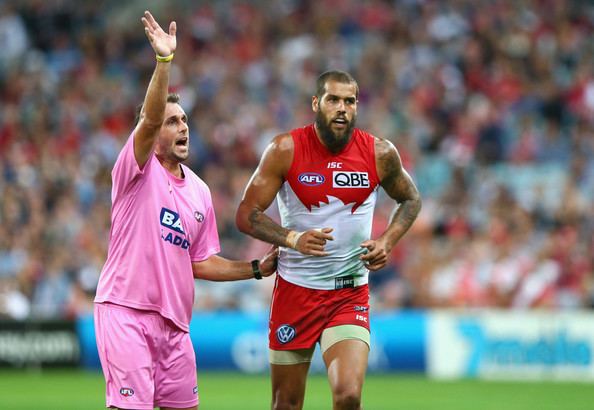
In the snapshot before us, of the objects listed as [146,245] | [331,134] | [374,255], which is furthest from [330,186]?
[146,245]

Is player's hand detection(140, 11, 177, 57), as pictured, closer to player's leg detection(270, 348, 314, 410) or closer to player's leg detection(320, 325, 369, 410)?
player's leg detection(320, 325, 369, 410)

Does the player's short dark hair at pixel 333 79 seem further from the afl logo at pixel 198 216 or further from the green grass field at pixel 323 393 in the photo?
the green grass field at pixel 323 393

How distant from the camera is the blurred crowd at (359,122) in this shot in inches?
709

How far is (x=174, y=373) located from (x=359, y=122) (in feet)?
43.9

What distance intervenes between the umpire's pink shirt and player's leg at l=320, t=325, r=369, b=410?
116 cm

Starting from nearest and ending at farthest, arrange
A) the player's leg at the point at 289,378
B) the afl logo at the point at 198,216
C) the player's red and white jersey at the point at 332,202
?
the afl logo at the point at 198,216, the player's red and white jersey at the point at 332,202, the player's leg at the point at 289,378

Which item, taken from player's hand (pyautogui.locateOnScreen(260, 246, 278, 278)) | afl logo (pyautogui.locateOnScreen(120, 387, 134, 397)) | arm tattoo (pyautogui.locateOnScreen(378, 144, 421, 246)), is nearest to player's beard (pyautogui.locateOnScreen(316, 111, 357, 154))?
arm tattoo (pyautogui.locateOnScreen(378, 144, 421, 246))

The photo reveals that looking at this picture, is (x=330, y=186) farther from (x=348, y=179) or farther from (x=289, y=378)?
(x=289, y=378)

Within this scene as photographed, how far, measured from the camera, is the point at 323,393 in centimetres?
1497

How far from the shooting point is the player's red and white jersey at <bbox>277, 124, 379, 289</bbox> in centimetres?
845

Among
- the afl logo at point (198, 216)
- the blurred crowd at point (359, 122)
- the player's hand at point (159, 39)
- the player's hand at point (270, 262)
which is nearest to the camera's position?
the player's hand at point (159, 39)

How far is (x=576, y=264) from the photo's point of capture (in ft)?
58.1

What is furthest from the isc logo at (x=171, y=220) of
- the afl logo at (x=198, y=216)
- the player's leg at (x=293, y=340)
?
the player's leg at (x=293, y=340)

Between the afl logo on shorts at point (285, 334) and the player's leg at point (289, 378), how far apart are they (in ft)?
0.30
